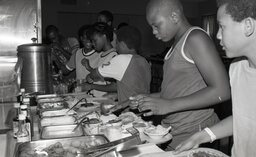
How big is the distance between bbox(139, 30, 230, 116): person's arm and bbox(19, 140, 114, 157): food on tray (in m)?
0.46

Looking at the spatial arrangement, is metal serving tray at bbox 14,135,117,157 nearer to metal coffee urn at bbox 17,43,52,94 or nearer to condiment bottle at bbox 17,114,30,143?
condiment bottle at bbox 17,114,30,143

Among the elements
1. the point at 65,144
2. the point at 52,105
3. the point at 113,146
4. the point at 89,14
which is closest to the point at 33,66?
the point at 52,105

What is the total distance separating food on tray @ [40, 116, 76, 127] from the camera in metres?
2.13

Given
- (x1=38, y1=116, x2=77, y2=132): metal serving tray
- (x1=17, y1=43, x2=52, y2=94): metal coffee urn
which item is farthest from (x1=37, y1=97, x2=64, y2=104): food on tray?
(x1=38, y1=116, x2=77, y2=132): metal serving tray

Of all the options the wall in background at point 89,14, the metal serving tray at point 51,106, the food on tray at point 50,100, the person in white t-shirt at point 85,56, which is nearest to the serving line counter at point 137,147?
the metal serving tray at point 51,106

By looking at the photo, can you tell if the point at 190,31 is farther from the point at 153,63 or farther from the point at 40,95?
the point at 153,63

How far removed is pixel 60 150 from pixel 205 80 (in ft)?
3.12

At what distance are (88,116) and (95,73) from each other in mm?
543

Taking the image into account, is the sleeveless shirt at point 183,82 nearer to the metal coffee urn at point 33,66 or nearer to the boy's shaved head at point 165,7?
the boy's shaved head at point 165,7

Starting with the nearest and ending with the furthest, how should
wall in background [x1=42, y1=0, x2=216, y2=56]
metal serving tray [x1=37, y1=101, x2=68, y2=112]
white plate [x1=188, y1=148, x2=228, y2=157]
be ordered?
white plate [x1=188, y1=148, x2=228, y2=157] < metal serving tray [x1=37, y1=101, x2=68, y2=112] < wall in background [x1=42, y1=0, x2=216, y2=56]

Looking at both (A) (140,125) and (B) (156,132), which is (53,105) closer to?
(A) (140,125)

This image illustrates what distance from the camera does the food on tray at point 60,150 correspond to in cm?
153

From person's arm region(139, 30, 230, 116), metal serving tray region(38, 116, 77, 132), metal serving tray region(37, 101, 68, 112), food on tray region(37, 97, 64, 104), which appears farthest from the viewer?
food on tray region(37, 97, 64, 104)

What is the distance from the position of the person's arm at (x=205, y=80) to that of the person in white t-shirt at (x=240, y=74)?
0.89 feet
